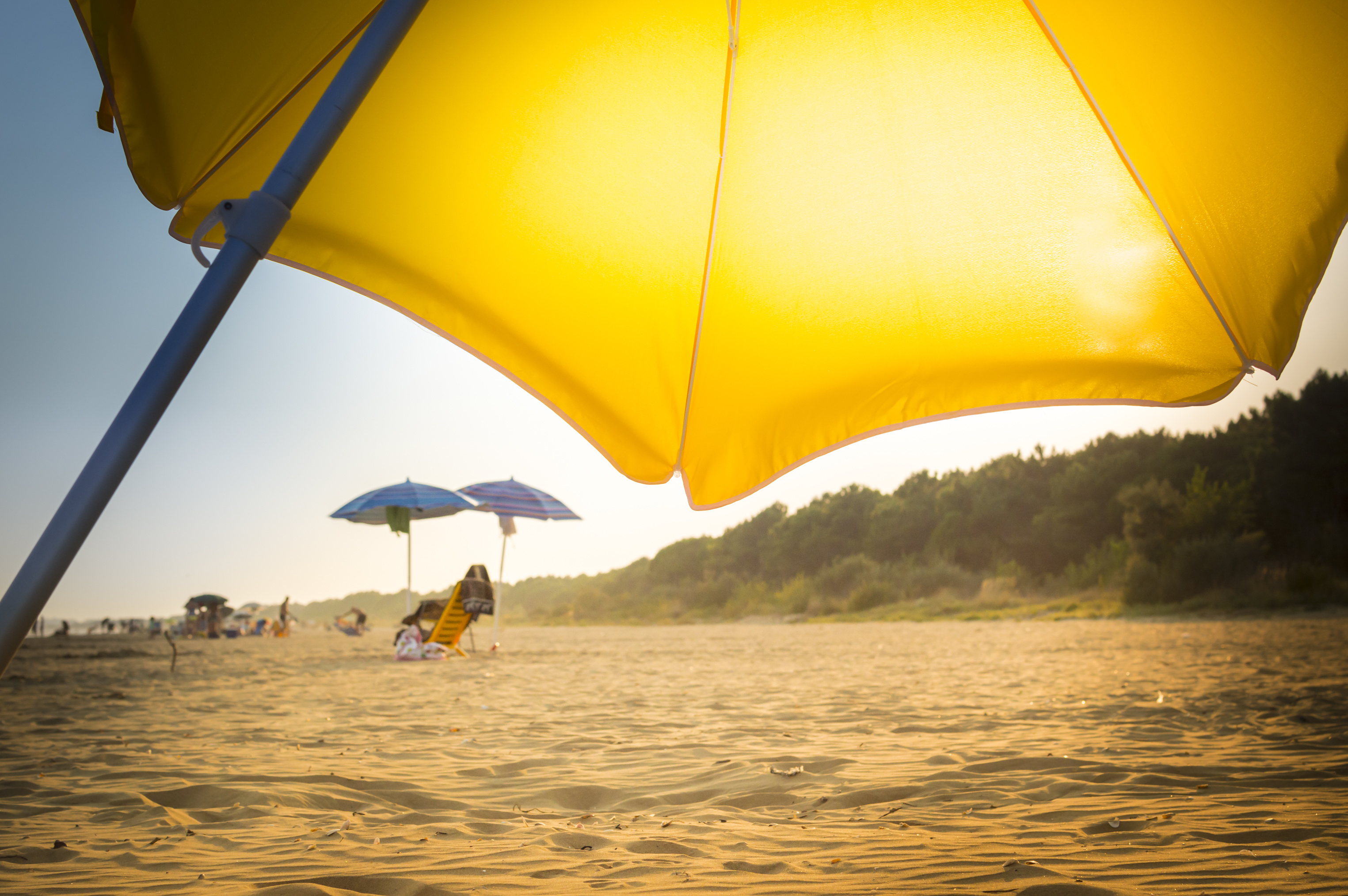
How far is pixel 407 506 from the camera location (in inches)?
471

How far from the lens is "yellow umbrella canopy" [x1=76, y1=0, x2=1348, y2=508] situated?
1.59 metres

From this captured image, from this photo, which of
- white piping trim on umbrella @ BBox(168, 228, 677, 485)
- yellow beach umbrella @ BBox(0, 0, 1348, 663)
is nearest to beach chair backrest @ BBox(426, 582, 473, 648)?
white piping trim on umbrella @ BBox(168, 228, 677, 485)

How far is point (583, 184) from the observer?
75.3 inches

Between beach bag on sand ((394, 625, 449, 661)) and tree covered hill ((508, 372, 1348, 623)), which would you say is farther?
tree covered hill ((508, 372, 1348, 623))

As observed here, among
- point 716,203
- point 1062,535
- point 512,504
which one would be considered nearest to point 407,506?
point 512,504

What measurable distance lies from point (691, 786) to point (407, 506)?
9.73 m

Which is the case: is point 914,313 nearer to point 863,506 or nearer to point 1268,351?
point 1268,351

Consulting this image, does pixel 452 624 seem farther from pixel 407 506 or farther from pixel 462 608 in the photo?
pixel 407 506

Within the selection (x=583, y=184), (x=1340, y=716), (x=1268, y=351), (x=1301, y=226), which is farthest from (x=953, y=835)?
(x=1340, y=716)

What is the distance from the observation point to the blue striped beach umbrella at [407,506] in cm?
1205

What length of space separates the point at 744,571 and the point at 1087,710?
3660 cm

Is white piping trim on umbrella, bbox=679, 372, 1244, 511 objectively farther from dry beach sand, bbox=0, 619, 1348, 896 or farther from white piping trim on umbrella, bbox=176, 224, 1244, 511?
dry beach sand, bbox=0, 619, 1348, 896

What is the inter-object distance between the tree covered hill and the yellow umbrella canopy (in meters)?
20.3

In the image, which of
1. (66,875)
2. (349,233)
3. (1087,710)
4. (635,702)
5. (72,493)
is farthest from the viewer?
(635,702)
